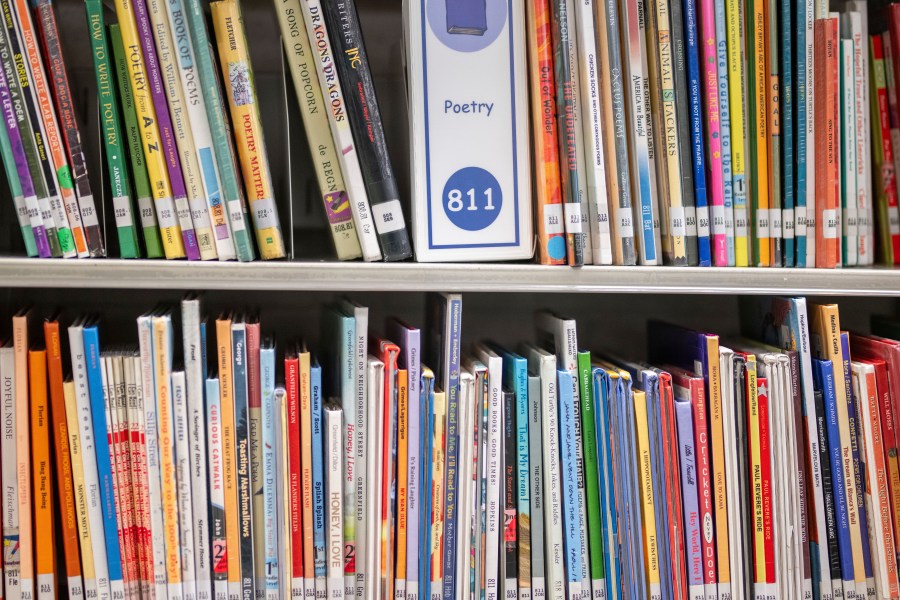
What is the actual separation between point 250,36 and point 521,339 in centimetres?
63

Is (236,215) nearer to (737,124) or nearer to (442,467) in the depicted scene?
(442,467)

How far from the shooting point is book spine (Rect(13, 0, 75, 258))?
2.97ft

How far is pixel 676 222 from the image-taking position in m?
1.00

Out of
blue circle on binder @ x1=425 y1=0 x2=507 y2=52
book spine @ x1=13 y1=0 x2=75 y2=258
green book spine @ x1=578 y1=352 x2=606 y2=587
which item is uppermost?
blue circle on binder @ x1=425 y1=0 x2=507 y2=52

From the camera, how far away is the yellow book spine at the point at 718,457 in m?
1.01

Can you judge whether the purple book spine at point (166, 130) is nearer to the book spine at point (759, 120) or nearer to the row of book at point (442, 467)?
the row of book at point (442, 467)

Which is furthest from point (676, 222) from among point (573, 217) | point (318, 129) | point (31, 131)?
point (31, 131)


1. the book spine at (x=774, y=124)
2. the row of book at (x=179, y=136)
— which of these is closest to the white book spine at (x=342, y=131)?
the row of book at (x=179, y=136)

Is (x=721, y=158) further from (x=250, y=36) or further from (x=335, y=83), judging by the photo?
(x=250, y=36)

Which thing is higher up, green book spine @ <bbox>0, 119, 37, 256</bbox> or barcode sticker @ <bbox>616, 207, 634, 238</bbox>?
green book spine @ <bbox>0, 119, 37, 256</bbox>

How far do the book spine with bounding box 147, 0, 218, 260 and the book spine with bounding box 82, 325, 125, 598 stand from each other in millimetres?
168

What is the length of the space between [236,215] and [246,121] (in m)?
0.11

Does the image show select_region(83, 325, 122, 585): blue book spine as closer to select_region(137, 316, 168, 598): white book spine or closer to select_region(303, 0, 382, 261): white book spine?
select_region(137, 316, 168, 598): white book spine

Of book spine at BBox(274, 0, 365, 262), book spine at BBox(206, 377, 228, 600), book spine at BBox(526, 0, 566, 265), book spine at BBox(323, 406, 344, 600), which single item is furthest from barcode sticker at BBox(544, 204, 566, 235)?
book spine at BBox(206, 377, 228, 600)
